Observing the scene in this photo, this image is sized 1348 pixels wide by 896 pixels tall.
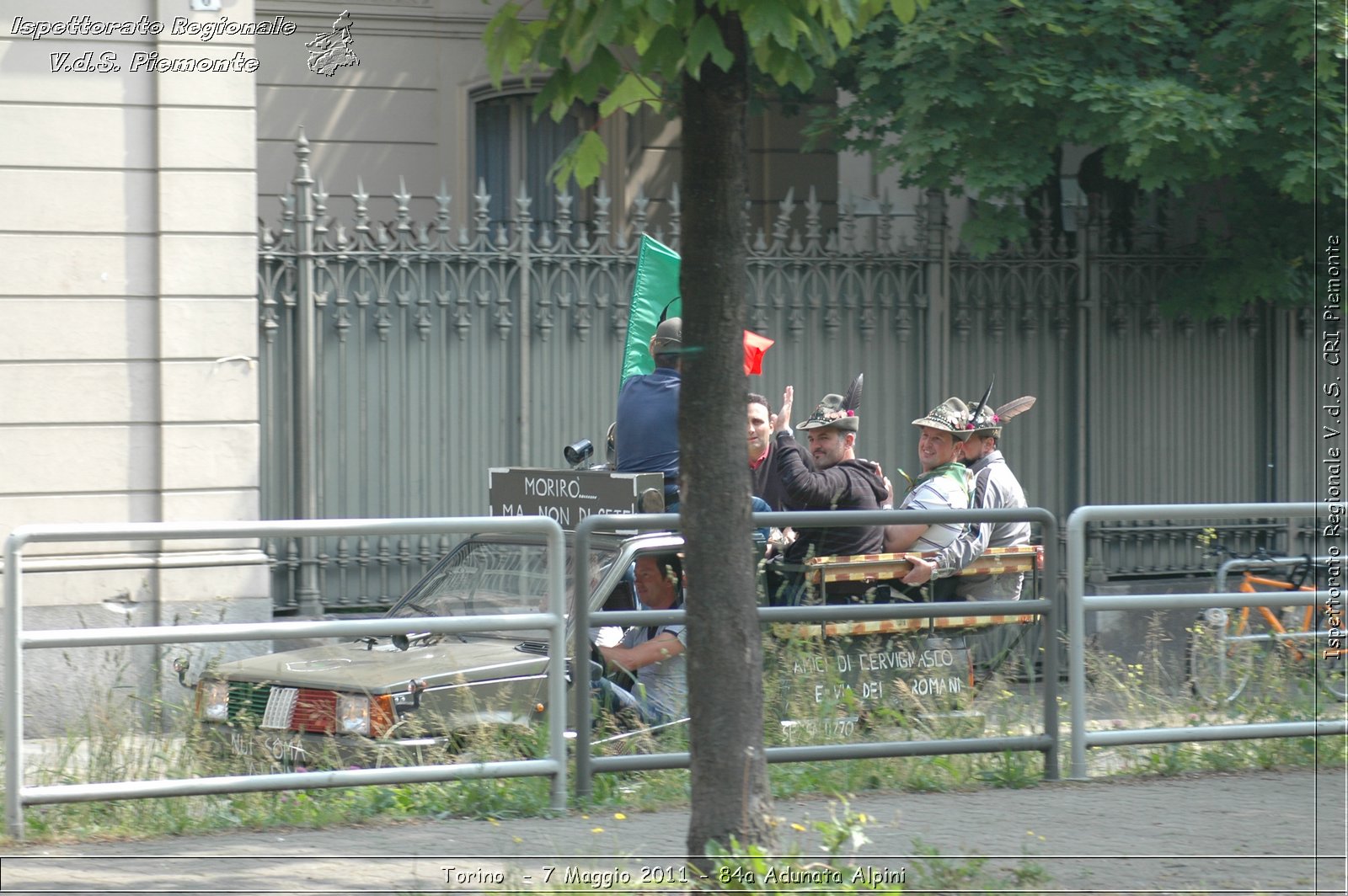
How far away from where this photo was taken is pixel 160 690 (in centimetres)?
584

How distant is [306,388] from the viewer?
9805mm

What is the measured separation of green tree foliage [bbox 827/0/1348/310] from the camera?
970 centimetres

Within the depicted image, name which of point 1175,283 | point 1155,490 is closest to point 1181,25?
point 1175,283

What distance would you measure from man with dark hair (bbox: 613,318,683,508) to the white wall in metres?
2.85

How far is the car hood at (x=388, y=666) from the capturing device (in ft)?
20.0

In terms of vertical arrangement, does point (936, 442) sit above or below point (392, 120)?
below

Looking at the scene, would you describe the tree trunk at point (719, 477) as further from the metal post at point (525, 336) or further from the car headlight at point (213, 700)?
the metal post at point (525, 336)

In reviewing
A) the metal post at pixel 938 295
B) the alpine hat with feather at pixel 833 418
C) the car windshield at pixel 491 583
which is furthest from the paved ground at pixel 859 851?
the metal post at pixel 938 295

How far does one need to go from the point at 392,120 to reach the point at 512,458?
454 centimetres

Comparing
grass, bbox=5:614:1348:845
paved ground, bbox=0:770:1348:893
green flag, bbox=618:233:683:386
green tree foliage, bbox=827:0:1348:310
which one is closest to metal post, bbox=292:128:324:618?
green flag, bbox=618:233:683:386

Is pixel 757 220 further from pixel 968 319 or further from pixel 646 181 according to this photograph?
pixel 968 319

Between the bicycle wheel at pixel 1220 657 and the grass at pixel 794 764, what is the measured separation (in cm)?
6

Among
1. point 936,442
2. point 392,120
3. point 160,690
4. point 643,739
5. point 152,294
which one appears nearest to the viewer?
point 160,690

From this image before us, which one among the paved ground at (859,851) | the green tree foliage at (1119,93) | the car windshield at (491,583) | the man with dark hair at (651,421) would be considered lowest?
the paved ground at (859,851)
